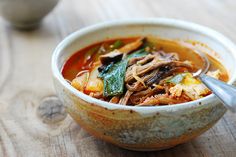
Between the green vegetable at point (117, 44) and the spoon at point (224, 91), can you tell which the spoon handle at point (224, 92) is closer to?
the spoon at point (224, 91)

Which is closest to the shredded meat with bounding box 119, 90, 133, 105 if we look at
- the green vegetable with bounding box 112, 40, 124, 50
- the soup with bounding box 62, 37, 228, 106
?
the soup with bounding box 62, 37, 228, 106

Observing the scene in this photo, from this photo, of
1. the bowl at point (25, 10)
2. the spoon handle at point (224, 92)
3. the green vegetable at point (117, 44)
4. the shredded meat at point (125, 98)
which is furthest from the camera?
the bowl at point (25, 10)

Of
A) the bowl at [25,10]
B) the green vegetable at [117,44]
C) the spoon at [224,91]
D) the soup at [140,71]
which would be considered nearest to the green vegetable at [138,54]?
the soup at [140,71]

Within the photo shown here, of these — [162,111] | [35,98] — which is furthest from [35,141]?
[162,111]

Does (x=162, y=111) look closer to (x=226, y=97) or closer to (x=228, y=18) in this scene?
(x=226, y=97)

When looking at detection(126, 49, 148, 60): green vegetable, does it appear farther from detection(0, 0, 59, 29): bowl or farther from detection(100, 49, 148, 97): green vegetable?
detection(0, 0, 59, 29): bowl

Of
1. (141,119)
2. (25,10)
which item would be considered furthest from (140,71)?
(25,10)
